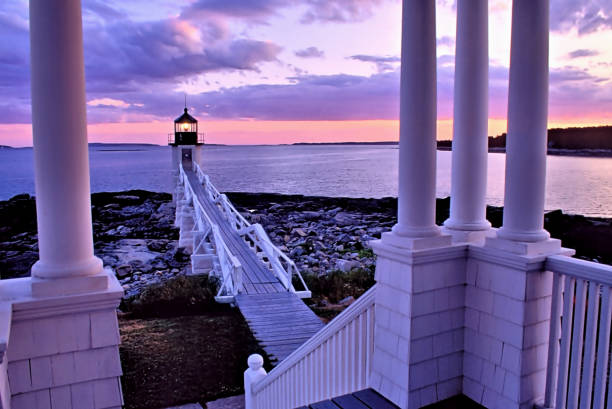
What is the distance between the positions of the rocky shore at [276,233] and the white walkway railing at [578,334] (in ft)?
32.4

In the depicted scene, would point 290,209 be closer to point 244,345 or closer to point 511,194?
point 244,345

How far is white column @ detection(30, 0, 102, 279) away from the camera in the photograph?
243cm

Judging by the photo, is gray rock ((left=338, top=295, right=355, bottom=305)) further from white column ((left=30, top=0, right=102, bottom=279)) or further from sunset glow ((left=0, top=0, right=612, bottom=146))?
white column ((left=30, top=0, right=102, bottom=279))

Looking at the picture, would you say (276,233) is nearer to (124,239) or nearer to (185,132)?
(124,239)

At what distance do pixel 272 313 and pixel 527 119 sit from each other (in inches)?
222

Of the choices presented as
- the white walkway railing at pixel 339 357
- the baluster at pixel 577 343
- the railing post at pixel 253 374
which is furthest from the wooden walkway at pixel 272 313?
the baluster at pixel 577 343

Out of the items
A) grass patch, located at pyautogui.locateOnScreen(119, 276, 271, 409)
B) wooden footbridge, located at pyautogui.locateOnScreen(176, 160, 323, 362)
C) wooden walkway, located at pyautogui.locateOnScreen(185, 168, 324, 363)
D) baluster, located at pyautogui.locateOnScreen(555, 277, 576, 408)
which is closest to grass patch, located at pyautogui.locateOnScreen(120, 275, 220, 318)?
grass patch, located at pyautogui.locateOnScreen(119, 276, 271, 409)

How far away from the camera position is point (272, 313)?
7.62 m

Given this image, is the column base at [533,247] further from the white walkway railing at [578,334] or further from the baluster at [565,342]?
the baluster at [565,342]

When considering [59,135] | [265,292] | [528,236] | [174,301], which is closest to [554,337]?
[528,236]

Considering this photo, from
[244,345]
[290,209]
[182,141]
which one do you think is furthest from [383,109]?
[244,345]

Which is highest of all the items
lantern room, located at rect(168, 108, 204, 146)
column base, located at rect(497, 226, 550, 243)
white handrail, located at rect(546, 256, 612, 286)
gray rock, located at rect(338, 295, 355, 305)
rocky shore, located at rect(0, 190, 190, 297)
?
lantern room, located at rect(168, 108, 204, 146)

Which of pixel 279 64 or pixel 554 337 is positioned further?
pixel 279 64

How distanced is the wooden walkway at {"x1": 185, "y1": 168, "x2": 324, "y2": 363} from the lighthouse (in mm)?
18850
